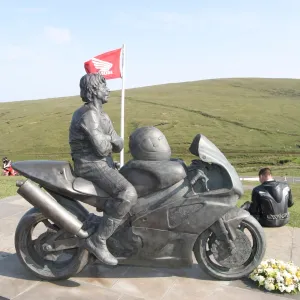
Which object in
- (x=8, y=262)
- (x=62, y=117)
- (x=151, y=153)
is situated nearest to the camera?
(x=151, y=153)

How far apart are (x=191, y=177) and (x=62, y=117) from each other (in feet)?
169

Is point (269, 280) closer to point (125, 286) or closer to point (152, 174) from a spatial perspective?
point (125, 286)

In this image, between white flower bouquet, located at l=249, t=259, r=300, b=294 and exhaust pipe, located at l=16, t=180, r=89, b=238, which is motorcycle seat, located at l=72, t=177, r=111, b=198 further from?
white flower bouquet, located at l=249, t=259, r=300, b=294

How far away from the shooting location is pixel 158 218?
4.59 metres

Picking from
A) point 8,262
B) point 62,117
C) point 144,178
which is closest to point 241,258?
point 144,178

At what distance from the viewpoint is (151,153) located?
4613 millimetres

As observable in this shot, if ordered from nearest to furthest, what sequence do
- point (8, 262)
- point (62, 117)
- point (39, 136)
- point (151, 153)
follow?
1. point (151, 153)
2. point (8, 262)
3. point (39, 136)
4. point (62, 117)

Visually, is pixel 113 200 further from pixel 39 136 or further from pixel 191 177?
pixel 39 136

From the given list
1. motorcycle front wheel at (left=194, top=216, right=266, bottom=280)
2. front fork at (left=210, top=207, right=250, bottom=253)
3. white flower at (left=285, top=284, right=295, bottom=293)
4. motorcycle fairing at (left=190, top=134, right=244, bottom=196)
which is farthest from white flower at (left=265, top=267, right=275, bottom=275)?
motorcycle fairing at (left=190, top=134, right=244, bottom=196)

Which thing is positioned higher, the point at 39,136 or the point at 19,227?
the point at 19,227

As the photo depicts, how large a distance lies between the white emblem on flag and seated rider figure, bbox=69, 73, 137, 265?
9.13m

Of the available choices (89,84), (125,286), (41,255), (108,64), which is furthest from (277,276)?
(108,64)

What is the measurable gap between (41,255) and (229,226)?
2.48 metres

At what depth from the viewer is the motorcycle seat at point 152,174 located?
454cm
